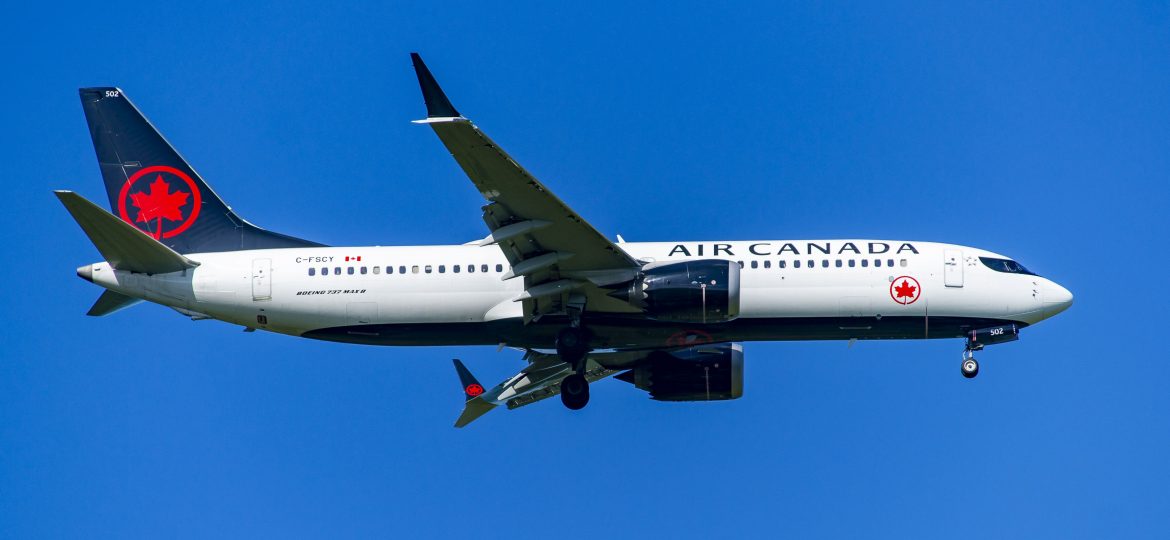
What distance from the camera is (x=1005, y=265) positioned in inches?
1849

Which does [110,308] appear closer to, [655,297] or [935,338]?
[655,297]

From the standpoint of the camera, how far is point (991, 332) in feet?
152

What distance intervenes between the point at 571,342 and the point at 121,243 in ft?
41.6

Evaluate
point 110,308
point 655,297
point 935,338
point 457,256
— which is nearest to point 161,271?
point 110,308

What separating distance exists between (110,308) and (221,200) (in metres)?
4.75

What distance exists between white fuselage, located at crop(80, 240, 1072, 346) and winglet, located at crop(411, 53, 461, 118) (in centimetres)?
804

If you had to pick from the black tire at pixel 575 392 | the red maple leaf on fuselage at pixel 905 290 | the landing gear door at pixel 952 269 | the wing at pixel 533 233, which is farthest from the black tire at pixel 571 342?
the landing gear door at pixel 952 269

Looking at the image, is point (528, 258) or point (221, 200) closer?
point (528, 258)

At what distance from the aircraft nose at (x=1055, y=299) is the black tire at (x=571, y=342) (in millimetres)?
13406

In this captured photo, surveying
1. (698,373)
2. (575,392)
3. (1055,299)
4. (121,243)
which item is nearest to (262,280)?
(121,243)

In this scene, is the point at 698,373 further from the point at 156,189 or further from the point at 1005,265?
the point at 156,189

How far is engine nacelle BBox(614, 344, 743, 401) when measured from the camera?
49812 mm

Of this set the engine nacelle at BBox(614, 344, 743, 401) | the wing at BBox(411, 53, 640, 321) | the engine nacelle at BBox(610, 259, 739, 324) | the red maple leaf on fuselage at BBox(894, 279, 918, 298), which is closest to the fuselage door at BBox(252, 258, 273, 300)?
the wing at BBox(411, 53, 640, 321)

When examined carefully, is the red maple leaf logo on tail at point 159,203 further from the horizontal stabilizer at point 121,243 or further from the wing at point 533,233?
the wing at point 533,233
